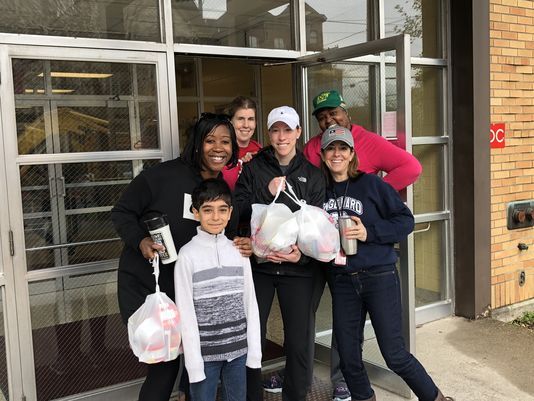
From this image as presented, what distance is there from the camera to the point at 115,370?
3521 mm

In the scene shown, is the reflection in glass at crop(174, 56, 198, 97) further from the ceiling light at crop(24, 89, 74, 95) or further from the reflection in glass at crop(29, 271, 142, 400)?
the reflection in glass at crop(29, 271, 142, 400)

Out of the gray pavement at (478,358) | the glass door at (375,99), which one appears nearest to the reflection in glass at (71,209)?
the glass door at (375,99)

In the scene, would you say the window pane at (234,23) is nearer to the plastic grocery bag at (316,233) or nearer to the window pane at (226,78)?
the plastic grocery bag at (316,233)

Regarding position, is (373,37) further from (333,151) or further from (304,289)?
(304,289)

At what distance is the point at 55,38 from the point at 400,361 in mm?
2665

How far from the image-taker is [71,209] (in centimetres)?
330

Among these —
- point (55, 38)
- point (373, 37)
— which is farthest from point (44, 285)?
point (373, 37)

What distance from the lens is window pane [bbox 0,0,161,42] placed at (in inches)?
122

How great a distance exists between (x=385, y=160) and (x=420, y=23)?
2281 millimetres

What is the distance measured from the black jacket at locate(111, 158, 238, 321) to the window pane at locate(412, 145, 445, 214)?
278 cm

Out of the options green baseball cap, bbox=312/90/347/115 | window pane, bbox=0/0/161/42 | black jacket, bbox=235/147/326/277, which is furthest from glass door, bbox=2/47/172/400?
green baseball cap, bbox=312/90/347/115

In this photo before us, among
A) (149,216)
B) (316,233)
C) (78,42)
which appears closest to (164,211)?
(149,216)

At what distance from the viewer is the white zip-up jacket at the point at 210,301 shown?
249 centimetres

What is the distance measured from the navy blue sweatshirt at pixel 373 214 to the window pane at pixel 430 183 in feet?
6.65
